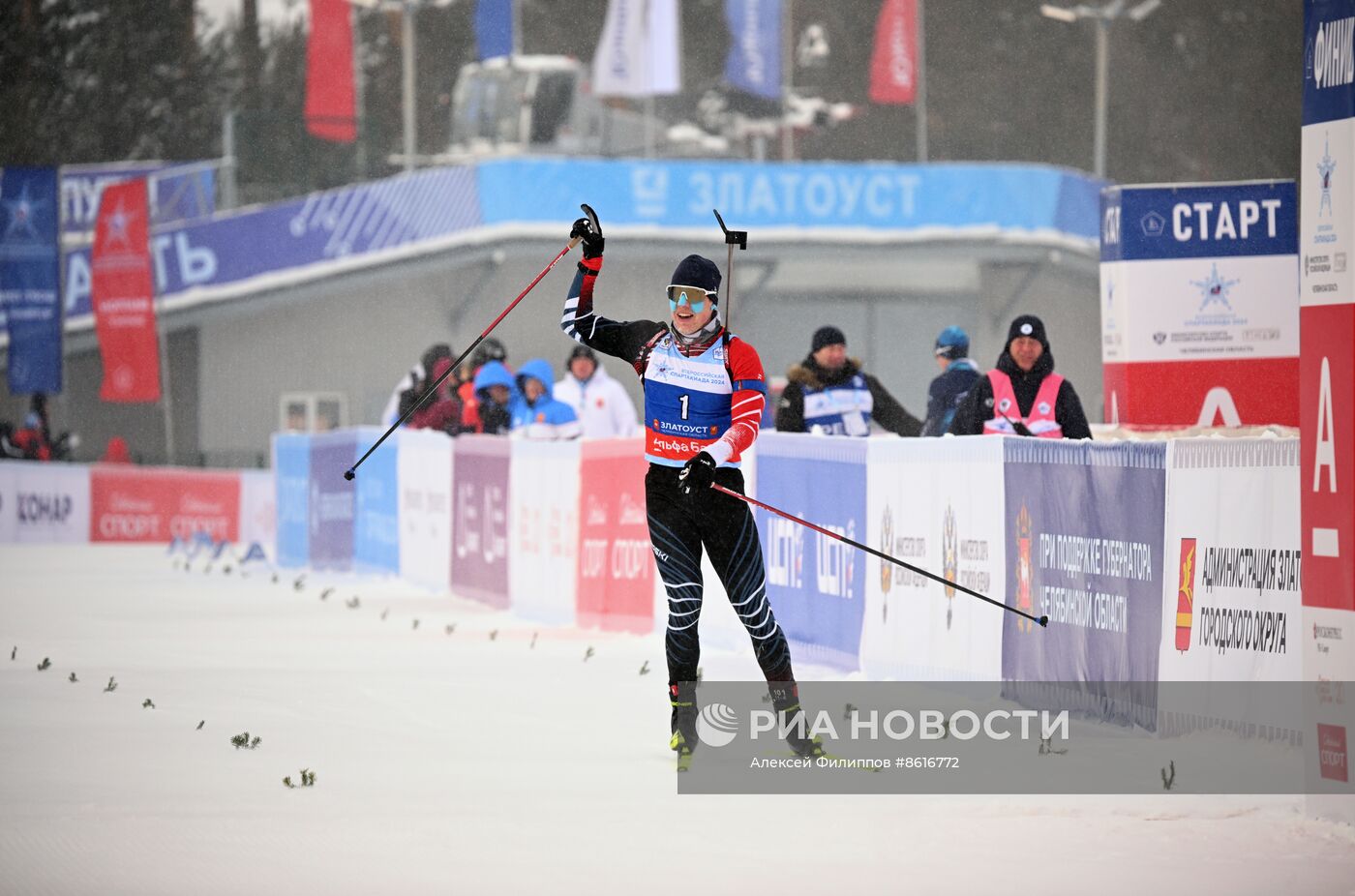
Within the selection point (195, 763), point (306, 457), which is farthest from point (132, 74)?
point (195, 763)

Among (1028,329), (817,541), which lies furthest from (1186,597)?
(817,541)

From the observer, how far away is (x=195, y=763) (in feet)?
30.5

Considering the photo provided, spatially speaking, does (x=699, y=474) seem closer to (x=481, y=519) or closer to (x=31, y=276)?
(x=481, y=519)

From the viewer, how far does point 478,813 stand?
811cm

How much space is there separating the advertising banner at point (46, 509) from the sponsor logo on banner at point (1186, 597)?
73.8 ft

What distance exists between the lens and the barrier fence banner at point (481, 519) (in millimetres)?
18203

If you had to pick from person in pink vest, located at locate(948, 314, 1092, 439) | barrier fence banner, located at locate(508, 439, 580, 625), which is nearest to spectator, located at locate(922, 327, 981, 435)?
person in pink vest, located at locate(948, 314, 1092, 439)

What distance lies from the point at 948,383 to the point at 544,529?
141 inches

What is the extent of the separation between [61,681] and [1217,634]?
620cm

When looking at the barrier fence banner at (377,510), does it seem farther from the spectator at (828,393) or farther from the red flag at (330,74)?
the red flag at (330,74)

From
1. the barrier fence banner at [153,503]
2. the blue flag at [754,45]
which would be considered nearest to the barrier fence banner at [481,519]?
the barrier fence banner at [153,503]

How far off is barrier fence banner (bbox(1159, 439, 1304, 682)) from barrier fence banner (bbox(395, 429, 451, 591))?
1053 centimetres

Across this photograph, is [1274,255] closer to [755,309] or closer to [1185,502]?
[1185,502]

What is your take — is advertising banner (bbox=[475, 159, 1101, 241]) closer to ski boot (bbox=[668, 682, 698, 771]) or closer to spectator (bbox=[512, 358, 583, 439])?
spectator (bbox=[512, 358, 583, 439])
